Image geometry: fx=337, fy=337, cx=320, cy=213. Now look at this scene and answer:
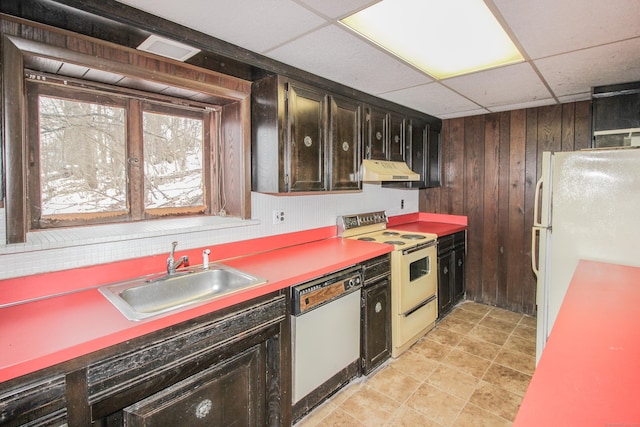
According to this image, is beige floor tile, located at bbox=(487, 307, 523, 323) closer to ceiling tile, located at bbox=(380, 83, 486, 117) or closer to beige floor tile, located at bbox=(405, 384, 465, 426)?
beige floor tile, located at bbox=(405, 384, 465, 426)

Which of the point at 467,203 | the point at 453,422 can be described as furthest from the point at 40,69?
the point at 467,203

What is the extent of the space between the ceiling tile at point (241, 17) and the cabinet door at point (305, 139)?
48cm

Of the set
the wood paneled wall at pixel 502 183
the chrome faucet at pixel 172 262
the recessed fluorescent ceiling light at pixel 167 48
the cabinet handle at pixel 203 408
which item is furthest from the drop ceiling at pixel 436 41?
the cabinet handle at pixel 203 408

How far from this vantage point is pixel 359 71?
2344 mm

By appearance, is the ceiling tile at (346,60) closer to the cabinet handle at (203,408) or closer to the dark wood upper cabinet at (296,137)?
the dark wood upper cabinet at (296,137)

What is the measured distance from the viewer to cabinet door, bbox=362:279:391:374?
2.43 meters

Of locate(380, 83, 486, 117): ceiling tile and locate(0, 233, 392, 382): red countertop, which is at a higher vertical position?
locate(380, 83, 486, 117): ceiling tile

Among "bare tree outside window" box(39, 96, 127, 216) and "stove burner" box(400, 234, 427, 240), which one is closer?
"bare tree outside window" box(39, 96, 127, 216)

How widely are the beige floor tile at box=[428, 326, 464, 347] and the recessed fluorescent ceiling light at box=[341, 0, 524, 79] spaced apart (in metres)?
2.26

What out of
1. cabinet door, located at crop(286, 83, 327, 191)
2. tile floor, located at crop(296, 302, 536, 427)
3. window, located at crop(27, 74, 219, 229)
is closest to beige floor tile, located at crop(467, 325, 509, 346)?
tile floor, located at crop(296, 302, 536, 427)

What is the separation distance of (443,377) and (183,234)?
6.89 ft

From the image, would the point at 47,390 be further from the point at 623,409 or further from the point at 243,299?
the point at 623,409

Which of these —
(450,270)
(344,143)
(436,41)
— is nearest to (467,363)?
(450,270)

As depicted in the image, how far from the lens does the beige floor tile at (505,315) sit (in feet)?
11.5
